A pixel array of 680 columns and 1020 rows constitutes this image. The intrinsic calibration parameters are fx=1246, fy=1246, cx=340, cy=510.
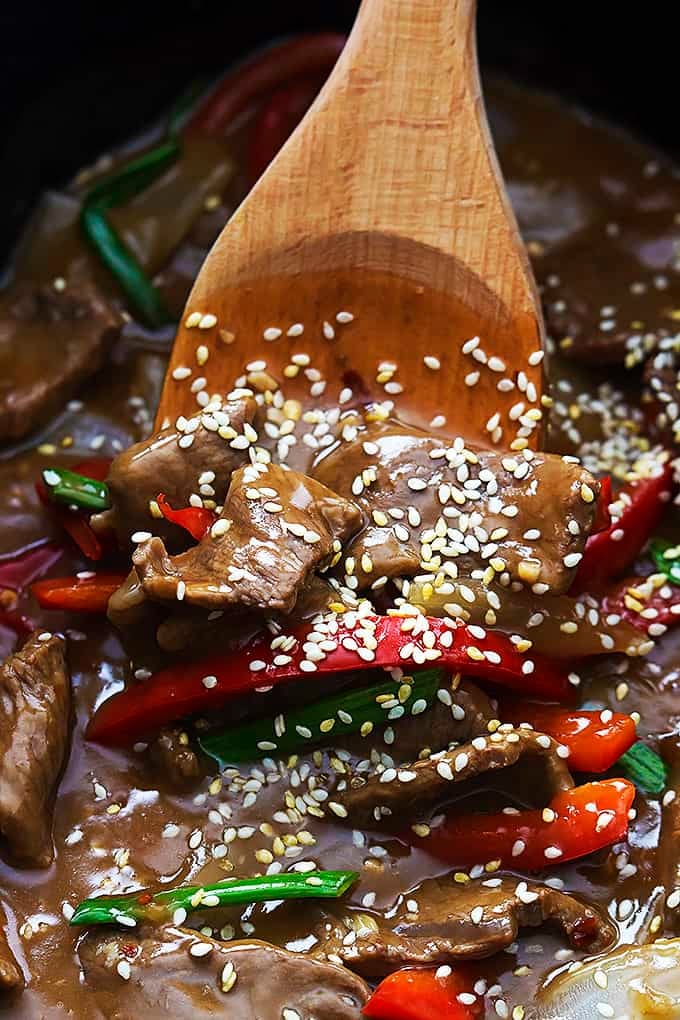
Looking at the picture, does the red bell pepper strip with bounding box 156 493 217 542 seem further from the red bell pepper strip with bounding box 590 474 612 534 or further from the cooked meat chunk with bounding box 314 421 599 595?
the red bell pepper strip with bounding box 590 474 612 534

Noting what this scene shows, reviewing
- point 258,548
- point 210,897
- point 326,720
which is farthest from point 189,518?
point 210,897

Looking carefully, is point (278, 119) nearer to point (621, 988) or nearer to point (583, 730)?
point (583, 730)

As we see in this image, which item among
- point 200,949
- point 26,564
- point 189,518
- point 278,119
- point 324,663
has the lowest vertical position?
point 200,949

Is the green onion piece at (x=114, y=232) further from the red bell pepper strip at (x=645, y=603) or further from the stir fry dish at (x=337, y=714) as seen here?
the red bell pepper strip at (x=645, y=603)

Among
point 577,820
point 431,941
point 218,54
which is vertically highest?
point 218,54

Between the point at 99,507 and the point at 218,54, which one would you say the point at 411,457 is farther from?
the point at 218,54

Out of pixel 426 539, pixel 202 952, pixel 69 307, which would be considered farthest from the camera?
pixel 69 307

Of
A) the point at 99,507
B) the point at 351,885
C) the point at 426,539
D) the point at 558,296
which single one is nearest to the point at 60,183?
the point at 99,507

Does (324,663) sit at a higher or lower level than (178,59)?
lower
